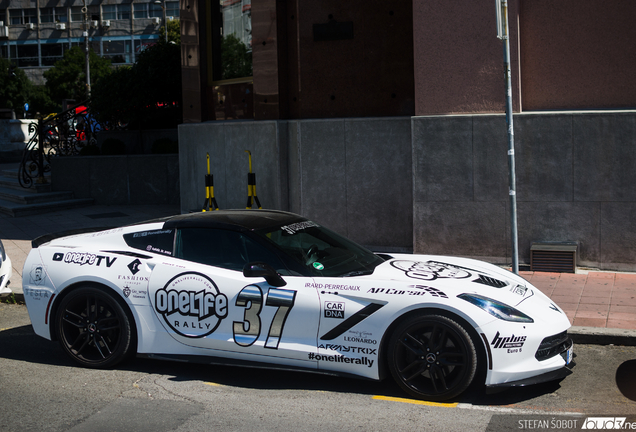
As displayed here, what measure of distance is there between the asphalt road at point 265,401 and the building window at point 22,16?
80757 millimetres

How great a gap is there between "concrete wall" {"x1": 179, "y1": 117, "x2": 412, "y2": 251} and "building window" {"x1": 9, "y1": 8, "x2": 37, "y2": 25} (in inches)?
2967

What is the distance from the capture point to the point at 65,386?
5578mm

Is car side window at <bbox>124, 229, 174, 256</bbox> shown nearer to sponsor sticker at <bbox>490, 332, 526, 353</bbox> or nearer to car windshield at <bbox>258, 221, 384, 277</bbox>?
car windshield at <bbox>258, 221, 384, 277</bbox>

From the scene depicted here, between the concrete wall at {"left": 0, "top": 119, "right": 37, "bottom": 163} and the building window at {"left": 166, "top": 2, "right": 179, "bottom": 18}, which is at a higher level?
the building window at {"left": 166, "top": 2, "right": 179, "bottom": 18}

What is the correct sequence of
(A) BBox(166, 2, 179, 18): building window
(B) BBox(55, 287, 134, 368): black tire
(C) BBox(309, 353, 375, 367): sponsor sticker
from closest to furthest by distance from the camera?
(C) BBox(309, 353, 375, 367): sponsor sticker, (B) BBox(55, 287, 134, 368): black tire, (A) BBox(166, 2, 179, 18): building window

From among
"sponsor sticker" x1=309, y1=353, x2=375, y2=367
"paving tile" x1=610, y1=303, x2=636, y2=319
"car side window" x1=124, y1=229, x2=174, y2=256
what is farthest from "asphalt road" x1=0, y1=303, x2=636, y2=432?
"paving tile" x1=610, y1=303, x2=636, y2=319

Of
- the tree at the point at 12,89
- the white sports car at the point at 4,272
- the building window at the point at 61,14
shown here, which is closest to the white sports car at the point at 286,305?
the white sports car at the point at 4,272

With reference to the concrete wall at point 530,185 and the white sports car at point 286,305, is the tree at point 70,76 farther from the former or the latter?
the white sports car at point 286,305

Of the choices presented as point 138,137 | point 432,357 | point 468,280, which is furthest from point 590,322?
point 138,137

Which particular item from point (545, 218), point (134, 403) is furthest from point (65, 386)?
point (545, 218)

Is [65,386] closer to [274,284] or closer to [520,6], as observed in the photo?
[274,284]

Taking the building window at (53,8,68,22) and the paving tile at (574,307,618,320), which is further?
the building window at (53,8,68,22)

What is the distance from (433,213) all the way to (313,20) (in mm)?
3913

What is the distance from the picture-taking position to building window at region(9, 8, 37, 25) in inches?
3046
